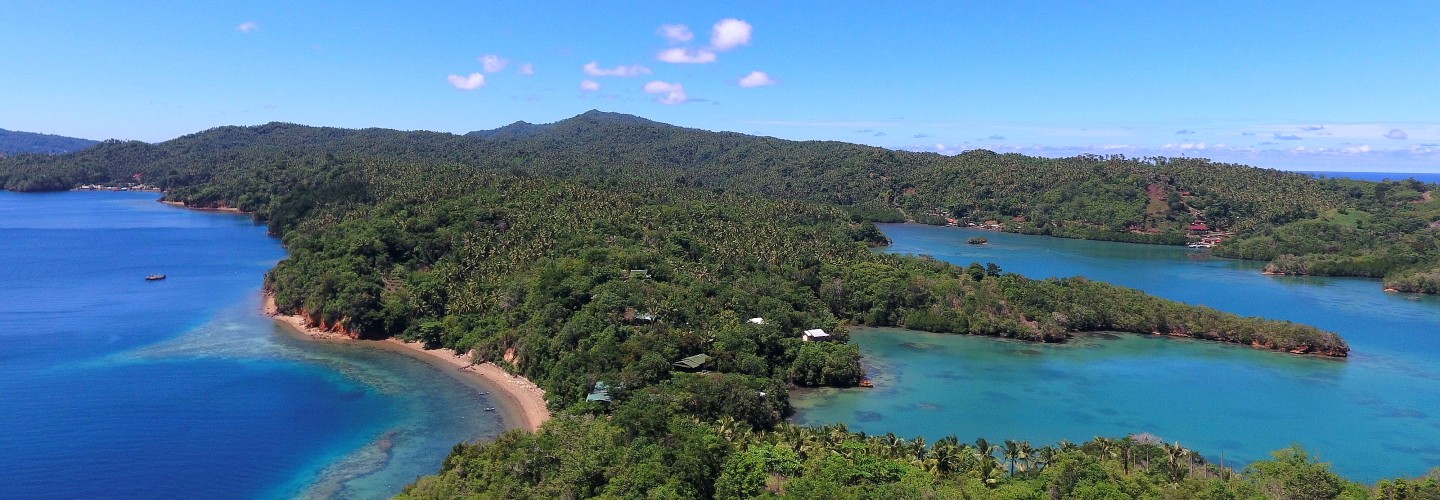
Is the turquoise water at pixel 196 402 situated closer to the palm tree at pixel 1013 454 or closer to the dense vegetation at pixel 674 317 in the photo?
the dense vegetation at pixel 674 317

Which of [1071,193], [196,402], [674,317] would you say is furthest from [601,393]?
[1071,193]

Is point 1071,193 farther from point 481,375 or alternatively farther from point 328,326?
point 328,326

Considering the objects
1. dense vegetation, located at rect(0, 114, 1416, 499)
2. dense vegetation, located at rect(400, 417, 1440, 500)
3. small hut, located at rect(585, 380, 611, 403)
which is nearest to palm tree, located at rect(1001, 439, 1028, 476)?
dense vegetation, located at rect(400, 417, 1440, 500)

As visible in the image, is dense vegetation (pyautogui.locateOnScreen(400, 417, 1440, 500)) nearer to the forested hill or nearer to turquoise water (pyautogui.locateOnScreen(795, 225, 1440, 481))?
turquoise water (pyautogui.locateOnScreen(795, 225, 1440, 481))

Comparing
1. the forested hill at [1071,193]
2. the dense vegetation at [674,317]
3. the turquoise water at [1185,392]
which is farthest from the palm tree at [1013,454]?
the forested hill at [1071,193]

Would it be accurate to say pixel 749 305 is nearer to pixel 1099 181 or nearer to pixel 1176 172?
pixel 1099 181

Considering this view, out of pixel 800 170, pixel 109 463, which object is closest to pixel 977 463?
A: pixel 109 463
